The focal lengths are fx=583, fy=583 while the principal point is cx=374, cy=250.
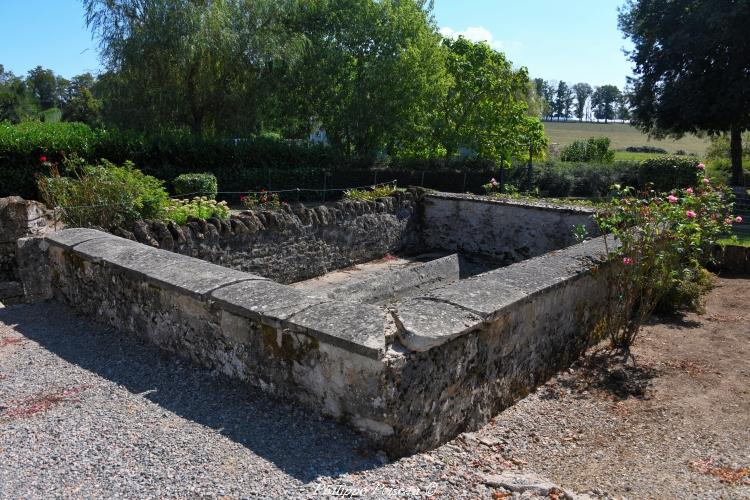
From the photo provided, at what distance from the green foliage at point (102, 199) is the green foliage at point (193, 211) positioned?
0.20 m

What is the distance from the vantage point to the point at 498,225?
377 inches

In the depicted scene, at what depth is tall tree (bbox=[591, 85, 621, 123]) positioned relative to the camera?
10462cm

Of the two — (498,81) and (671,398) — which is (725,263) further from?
(498,81)

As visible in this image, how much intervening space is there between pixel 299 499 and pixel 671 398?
3.35m

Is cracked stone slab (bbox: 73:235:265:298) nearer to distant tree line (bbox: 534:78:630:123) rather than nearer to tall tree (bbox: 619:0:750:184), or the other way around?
tall tree (bbox: 619:0:750:184)

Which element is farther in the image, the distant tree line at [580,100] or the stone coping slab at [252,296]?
the distant tree line at [580,100]

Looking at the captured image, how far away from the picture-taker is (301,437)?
9.68ft

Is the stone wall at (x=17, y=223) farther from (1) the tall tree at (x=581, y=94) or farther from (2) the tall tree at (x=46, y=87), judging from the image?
(1) the tall tree at (x=581, y=94)

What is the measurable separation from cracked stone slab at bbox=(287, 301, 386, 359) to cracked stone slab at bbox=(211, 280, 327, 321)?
0.09m

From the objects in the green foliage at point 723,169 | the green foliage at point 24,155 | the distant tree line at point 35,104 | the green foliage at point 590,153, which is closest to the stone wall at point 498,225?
the green foliage at point 24,155

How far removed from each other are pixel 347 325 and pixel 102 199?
15.3ft

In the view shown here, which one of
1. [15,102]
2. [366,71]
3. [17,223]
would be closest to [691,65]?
[366,71]

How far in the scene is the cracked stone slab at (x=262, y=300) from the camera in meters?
3.29

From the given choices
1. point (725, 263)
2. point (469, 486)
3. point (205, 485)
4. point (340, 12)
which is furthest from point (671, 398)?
point (340, 12)
